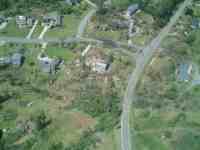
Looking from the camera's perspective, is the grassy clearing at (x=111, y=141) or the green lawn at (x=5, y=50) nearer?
the grassy clearing at (x=111, y=141)

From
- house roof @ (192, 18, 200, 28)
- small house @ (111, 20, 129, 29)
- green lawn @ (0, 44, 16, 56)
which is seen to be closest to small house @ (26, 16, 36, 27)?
green lawn @ (0, 44, 16, 56)

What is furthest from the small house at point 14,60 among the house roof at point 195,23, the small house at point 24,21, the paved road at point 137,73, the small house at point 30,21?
the house roof at point 195,23

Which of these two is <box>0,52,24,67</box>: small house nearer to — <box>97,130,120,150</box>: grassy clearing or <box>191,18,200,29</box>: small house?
<box>97,130,120,150</box>: grassy clearing

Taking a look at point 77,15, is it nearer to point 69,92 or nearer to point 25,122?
point 69,92

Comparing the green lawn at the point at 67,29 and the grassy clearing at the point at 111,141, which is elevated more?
the green lawn at the point at 67,29

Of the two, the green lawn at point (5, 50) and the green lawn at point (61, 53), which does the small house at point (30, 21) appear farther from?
the green lawn at point (61, 53)

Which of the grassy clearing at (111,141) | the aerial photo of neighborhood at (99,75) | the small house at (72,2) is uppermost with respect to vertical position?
the small house at (72,2)
